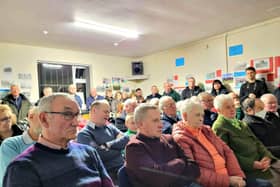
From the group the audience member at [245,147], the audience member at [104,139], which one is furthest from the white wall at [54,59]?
the audience member at [245,147]

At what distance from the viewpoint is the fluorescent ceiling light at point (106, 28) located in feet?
14.8

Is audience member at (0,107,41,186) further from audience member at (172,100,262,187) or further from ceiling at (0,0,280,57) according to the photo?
ceiling at (0,0,280,57)

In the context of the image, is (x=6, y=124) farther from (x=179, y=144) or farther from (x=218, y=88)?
(x=218, y=88)

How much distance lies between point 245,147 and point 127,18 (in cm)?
310

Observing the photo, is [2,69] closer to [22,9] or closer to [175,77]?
[22,9]

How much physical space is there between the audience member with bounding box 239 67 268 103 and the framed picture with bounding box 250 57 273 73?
1.02 feet

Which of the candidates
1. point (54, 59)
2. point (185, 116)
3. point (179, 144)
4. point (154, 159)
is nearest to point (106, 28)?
point (54, 59)

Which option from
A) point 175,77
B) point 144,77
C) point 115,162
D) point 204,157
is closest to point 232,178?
point 204,157

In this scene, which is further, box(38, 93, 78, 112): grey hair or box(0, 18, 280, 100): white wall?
box(0, 18, 280, 100): white wall

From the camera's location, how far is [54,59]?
6422mm

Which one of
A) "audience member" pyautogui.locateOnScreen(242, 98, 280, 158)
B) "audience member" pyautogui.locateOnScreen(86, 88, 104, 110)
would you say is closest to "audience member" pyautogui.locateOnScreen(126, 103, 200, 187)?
"audience member" pyautogui.locateOnScreen(242, 98, 280, 158)

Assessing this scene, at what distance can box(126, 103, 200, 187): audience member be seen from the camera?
1.56 metres

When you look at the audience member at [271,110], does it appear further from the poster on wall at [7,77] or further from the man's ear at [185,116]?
the poster on wall at [7,77]

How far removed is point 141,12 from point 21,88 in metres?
3.60
